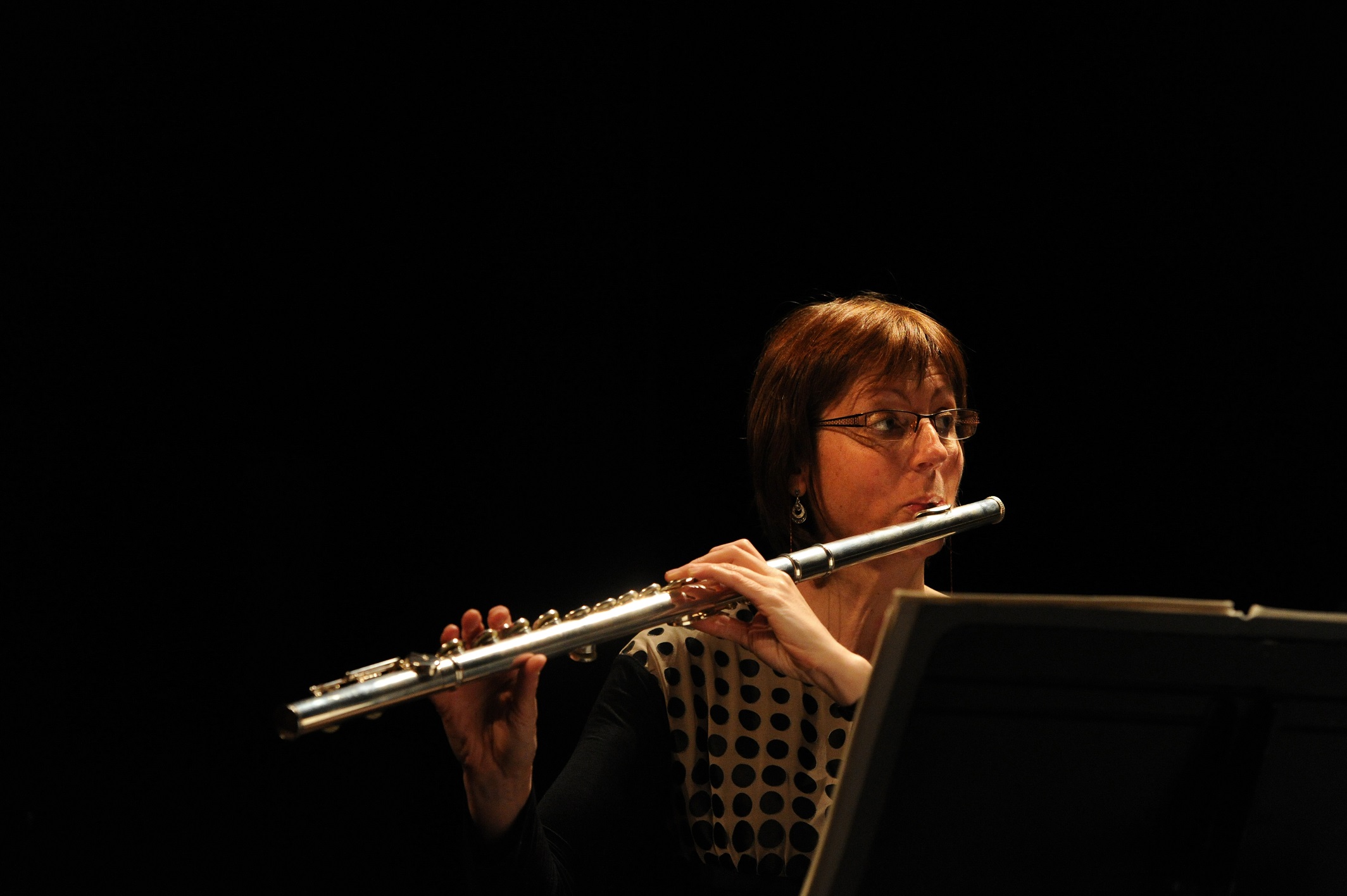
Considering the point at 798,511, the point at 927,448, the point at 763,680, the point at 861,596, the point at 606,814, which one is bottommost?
the point at 606,814

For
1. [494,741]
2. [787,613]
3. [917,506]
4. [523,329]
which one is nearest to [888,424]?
[917,506]

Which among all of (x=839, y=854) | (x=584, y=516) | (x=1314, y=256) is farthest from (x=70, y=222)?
(x=1314, y=256)

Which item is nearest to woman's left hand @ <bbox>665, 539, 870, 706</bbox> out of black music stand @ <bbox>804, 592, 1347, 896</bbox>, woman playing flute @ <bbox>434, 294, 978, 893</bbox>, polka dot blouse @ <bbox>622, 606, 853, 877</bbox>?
woman playing flute @ <bbox>434, 294, 978, 893</bbox>

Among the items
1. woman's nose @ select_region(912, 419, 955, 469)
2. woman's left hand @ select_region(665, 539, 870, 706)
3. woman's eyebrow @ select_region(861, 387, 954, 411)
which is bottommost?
woman's left hand @ select_region(665, 539, 870, 706)

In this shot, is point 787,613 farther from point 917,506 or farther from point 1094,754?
point 1094,754

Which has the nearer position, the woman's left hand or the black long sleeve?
the black long sleeve

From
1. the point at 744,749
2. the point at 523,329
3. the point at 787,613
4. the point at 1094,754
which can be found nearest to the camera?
the point at 1094,754

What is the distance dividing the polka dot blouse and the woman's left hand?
0.17m

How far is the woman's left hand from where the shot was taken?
146cm

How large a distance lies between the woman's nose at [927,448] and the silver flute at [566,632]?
0.08 metres

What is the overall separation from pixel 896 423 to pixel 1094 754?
0.87 m

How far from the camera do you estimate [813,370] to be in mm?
1819

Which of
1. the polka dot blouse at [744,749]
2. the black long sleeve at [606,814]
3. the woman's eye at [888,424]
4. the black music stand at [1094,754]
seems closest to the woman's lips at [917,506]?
the woman's eye at [888,424]

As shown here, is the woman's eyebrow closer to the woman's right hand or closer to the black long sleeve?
the black long sleeve
